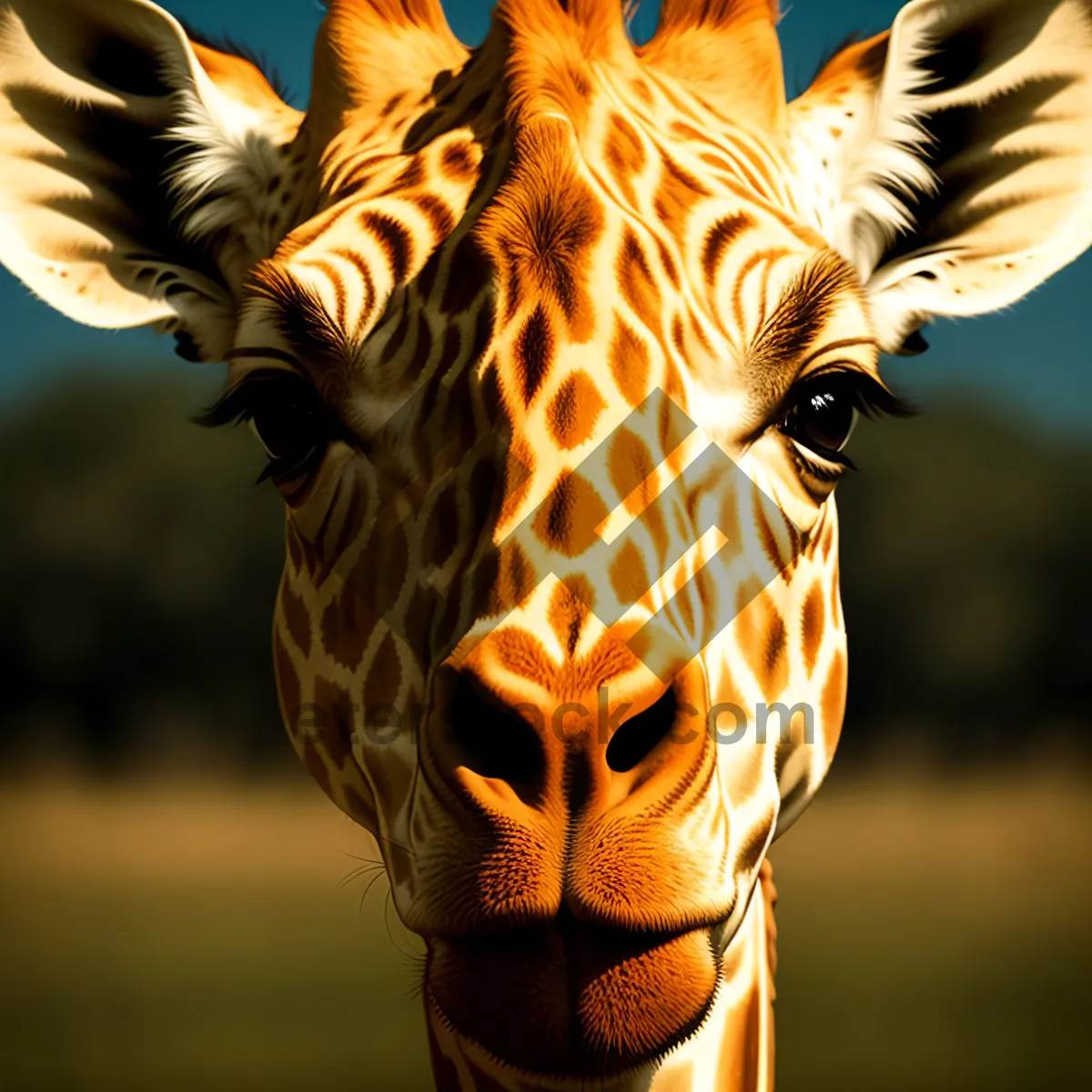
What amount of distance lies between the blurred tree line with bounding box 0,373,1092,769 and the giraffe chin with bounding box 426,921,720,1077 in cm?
3445

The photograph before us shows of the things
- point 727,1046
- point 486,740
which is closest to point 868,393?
point 486,740

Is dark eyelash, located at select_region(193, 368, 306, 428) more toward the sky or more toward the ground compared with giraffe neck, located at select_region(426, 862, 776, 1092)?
more toward the sky

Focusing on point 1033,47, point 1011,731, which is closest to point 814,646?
point 1033,47

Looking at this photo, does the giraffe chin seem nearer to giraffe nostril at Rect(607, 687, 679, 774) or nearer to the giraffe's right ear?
giraffe nostril at Rect(607, 687, 679, 774)

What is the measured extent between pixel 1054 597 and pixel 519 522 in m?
39.2

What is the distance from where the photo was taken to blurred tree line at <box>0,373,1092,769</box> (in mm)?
37406

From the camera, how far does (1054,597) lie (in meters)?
38.8

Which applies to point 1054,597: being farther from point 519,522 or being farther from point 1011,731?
point 519,522

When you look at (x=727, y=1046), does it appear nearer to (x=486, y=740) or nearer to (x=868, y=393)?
(x=486, y=740)

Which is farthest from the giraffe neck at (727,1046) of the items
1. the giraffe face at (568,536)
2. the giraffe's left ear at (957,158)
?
the giraffe's left ear at (957,158)

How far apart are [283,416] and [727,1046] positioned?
1883mm

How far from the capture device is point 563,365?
2.69 m

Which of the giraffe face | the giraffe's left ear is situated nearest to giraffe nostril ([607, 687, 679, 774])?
the giraffe face

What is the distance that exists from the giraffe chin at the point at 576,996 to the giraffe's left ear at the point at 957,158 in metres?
2.18
